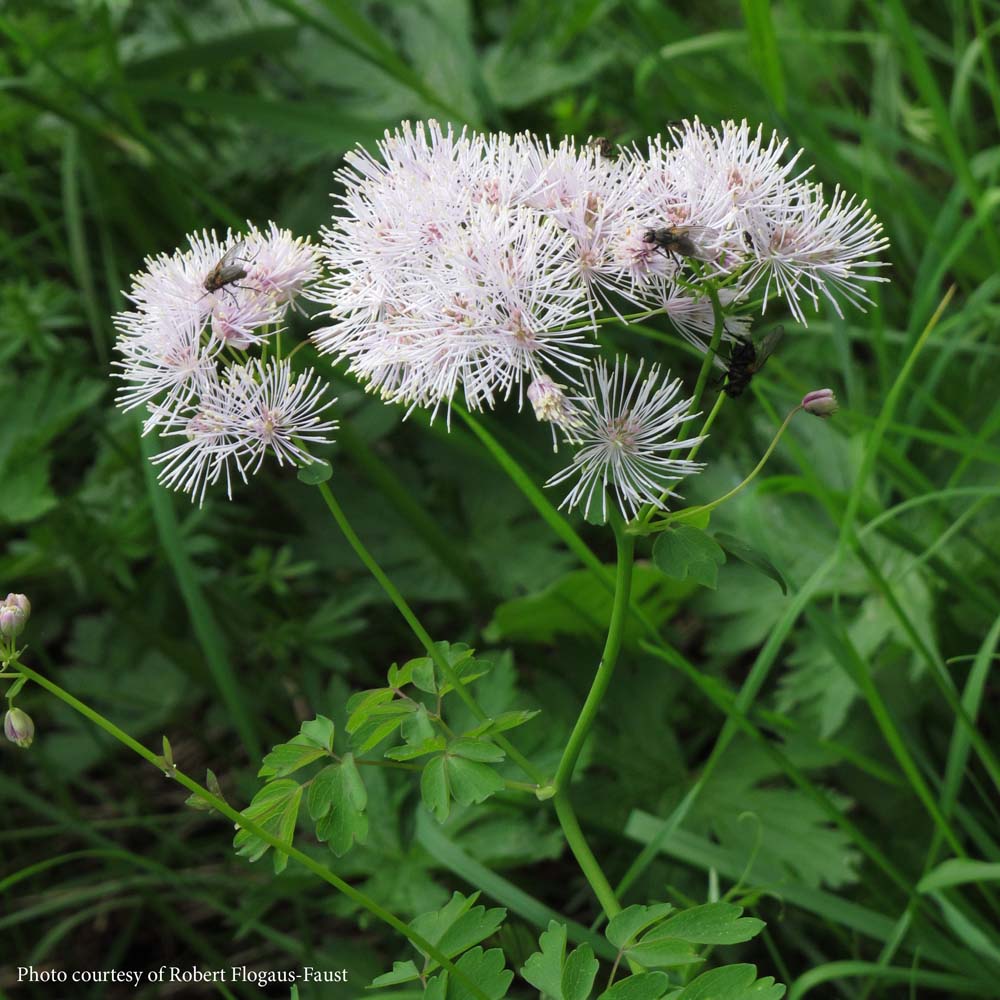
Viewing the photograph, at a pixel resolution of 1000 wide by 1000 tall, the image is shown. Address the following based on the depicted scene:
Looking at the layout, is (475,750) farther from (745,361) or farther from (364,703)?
(745,361)

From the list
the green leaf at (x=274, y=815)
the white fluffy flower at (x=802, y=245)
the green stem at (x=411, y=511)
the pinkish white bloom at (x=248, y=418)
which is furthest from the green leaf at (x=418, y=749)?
the green stem at (x=411, y=511)

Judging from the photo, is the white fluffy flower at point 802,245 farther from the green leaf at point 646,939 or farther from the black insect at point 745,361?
the green leaf at point 646,939

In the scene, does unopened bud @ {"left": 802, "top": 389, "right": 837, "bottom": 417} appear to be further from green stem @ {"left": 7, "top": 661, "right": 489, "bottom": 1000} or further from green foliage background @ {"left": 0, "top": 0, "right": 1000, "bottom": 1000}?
green stem @ {"left": 7, "top": 661, "right": 489, "bottom": 1000}

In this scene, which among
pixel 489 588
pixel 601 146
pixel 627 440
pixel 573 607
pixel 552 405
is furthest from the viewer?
pixel 489 588

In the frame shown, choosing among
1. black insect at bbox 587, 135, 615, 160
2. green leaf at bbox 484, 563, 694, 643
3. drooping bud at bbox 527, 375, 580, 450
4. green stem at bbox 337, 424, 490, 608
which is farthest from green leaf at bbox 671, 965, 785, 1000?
green stem at bbox 337, 424, 490, 608

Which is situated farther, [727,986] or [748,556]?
[748,556]

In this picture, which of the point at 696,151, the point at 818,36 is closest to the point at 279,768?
the point at 696,151

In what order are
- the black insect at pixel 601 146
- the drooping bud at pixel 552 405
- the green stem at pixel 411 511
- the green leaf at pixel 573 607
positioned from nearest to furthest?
the drooping bud at pixel 552 405
the black insect at pixel 601 146
the green leaf at pixel 573 607
the green stem at pixel 411 511

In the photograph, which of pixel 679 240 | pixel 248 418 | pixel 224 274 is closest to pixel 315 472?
pixel 248 418
